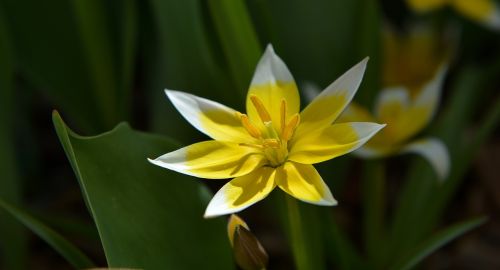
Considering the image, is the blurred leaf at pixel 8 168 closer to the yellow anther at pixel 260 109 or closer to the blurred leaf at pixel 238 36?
the blurred leaf at pixel 238 36

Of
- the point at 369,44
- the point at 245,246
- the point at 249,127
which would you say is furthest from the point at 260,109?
the point at 369,44

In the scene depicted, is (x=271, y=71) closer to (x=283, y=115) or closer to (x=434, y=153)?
(x=283, y=115)

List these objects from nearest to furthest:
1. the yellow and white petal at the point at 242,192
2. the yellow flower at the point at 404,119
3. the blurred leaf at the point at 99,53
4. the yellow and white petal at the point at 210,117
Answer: the yellow and white petal at the point at 242,192 → the yellow and white petal at the point at 210,117 → the yellow flower at the point at 404,119 → the blurred leaf at the point at 99,53

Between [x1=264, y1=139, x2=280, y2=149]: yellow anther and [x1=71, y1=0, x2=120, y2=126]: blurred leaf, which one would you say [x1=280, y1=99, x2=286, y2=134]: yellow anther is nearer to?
[x1=264, y1=139, x2=280, y2=149]: yellow anther

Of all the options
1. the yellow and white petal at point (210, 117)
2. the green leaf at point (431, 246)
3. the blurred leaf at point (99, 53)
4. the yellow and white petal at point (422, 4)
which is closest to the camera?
the yellow and white petal at point (210, 117)

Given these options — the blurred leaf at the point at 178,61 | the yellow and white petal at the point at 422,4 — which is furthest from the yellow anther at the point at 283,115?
the yellow and white petal at the point at 422,4

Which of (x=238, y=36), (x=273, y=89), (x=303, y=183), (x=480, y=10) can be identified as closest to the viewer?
(x=303, y=183)

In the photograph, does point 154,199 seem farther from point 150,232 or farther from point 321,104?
point 321,104

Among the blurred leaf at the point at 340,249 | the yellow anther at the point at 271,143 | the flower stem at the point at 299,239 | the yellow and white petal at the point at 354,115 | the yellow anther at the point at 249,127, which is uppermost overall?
the yellow anther at the point at 249,127

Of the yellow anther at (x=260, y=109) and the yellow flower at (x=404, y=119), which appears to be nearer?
the yellow anther at (x=260, y=109)
